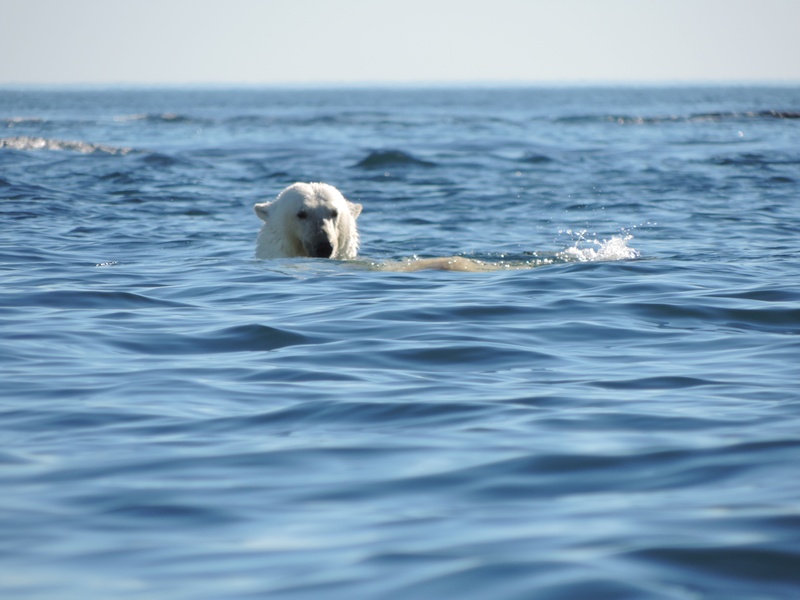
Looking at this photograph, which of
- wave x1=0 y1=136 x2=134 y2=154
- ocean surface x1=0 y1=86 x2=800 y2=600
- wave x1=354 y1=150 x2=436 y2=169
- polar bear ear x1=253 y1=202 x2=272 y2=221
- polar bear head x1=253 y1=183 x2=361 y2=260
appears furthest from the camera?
wave x1=0 y1=136 x2=134 y2=154

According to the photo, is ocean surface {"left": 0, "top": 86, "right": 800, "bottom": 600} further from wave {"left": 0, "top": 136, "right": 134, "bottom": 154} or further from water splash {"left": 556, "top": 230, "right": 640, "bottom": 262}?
wave {"left": 0, "top": 136, "right": 134, "bottom": 154}

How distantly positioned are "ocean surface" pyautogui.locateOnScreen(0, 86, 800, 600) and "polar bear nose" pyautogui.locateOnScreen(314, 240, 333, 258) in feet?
0.33

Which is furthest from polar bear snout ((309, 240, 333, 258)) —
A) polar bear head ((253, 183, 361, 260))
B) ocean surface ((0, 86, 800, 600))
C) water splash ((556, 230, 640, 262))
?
water splash ((556, 230, 640, 262))

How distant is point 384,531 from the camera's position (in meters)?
3.69

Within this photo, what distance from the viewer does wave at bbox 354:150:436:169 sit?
25.3m

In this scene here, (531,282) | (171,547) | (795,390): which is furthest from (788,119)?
(171,547)

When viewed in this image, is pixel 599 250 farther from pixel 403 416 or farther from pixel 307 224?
pixel 403 416

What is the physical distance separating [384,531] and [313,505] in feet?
1.20

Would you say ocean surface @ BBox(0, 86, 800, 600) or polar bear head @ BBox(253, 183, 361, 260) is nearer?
ocean surface @ BBox(0, 86, 800, 600)

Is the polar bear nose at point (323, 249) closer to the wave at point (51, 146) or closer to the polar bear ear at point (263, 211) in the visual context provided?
the polar bear ear at point (263, 211)

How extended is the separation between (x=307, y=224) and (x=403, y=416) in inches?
222

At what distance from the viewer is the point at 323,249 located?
10.8 meters

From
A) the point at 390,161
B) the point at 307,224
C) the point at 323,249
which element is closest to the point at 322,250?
the point at 323,249

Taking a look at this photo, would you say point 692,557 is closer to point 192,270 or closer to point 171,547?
point 171,547
